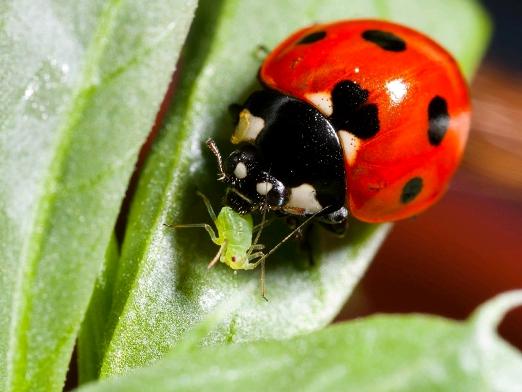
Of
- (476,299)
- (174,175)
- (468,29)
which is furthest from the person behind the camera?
(476,299)

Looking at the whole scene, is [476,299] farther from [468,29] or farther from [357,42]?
A: [357,42]

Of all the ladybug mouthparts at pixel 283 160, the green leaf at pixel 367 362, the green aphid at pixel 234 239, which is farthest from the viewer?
the ladybug mouthparts at pixel 283 160

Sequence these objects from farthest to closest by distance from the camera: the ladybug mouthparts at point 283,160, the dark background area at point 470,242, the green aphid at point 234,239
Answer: the dark background area at point 470,242 < the ladybug mouthparts at point 283,160 < the green aphid at point 234,239

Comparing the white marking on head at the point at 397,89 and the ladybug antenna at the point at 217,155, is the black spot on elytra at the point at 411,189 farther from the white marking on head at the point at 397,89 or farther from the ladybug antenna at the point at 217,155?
the ladybug antenna at the point at 217,155

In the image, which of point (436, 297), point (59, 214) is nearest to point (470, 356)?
point (59, 214)

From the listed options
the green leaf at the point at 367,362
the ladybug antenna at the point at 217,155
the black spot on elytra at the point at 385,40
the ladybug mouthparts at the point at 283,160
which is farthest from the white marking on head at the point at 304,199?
the green leaf at the point at 367,362

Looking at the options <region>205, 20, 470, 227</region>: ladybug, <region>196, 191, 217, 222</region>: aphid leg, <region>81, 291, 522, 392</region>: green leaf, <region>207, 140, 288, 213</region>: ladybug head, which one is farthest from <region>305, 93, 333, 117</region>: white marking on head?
<region>81, 291, 522, 392</region>: green leaf

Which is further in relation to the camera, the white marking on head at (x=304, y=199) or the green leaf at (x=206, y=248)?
the white marking on head at (x=304, y=199)
